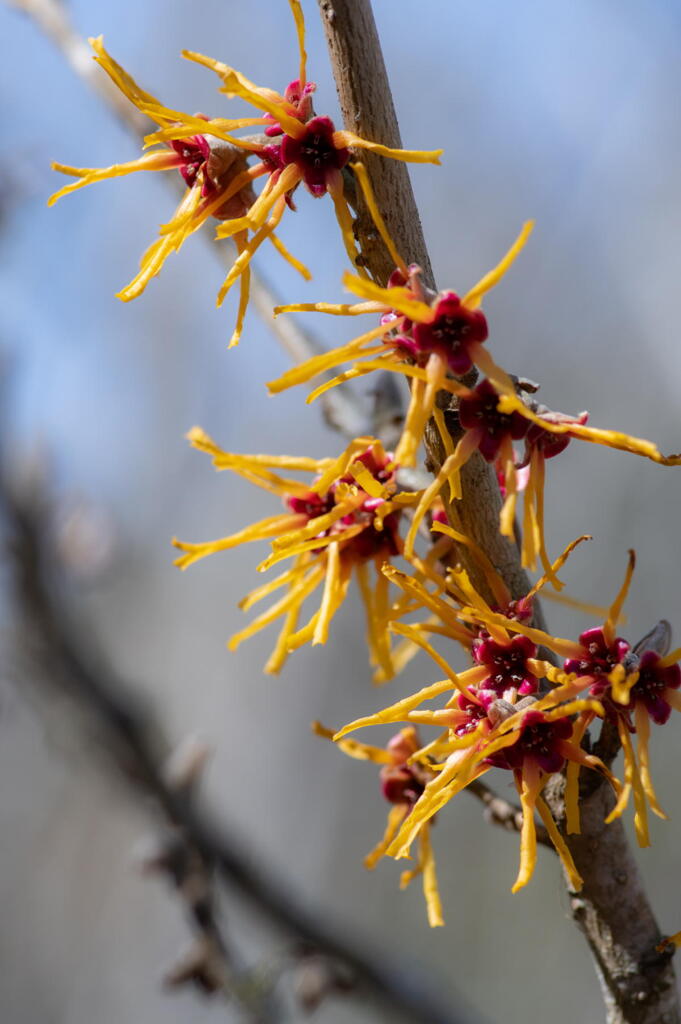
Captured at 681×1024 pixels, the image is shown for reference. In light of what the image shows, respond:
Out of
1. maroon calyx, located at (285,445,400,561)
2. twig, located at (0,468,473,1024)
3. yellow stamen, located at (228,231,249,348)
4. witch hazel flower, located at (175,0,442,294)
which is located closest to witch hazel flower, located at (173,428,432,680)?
maroon calyx, located at (285,445,400,561)

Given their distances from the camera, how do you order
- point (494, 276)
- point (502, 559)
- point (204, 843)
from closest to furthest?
point (494, 276) < point (502, 559) < point (204, 843)

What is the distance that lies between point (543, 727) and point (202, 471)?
20.8 ft

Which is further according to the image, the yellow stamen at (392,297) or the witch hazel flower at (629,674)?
the witch hazel flower at (629,674)

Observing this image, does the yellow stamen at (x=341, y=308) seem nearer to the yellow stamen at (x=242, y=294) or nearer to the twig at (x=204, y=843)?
the yellow stamen at (x=242, y=294)

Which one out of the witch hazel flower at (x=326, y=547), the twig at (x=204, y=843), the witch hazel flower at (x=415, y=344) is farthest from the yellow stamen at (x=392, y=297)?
the twig at (x=204, y=843)

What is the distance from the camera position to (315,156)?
0.86 metres

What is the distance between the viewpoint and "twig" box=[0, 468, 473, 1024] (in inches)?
73.7

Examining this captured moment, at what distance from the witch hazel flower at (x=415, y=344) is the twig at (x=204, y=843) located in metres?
1.36

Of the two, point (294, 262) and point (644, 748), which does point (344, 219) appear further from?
point (644, 748)

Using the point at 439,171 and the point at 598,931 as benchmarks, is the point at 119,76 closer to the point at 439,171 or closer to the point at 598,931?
the point at 598,931

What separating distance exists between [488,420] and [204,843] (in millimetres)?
1414

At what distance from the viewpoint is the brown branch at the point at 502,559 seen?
2.73 ft

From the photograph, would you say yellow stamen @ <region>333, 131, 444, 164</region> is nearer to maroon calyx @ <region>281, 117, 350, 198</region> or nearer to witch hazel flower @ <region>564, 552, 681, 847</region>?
maroon calyx @ <region>281, 117, 350, 198</region>

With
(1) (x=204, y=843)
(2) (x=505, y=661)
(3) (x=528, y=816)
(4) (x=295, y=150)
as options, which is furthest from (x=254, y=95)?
(1) (x=204, y=843)
